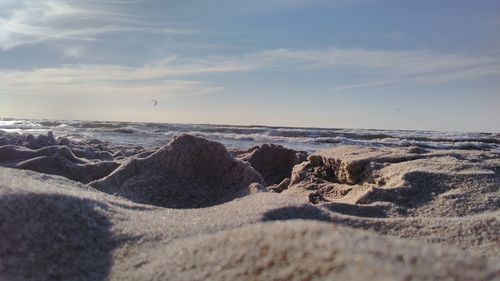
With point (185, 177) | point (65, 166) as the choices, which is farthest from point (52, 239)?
point (65, 166)

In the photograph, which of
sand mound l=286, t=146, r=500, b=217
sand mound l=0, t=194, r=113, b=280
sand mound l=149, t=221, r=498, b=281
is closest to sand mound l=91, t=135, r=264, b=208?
sand mound l=286, t=146, r=500, b=217

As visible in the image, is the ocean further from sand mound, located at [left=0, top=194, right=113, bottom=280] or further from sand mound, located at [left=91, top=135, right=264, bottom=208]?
sand mound, located at [left=0, top=194, right=113, bottom=280]

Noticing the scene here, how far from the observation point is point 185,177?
2.85 m

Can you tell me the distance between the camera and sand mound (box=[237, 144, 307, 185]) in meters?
4.99

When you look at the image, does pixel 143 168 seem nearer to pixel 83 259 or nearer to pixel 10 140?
pixel 83 259

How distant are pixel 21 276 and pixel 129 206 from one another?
693 mm

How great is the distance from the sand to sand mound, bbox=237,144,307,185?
1.83m

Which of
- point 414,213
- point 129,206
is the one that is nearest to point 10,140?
point 129,206

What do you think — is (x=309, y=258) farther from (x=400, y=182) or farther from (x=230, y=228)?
(x=400, y=182)

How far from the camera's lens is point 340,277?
3.44 ft

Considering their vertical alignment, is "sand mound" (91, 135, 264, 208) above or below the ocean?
above

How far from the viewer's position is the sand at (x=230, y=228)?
44.0 inches

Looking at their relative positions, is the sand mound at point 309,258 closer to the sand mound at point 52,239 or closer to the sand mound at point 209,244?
the sand mound at point 209,244

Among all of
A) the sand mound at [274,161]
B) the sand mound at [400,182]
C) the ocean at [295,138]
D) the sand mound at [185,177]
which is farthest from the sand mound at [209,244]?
the ocean at [295,138]
